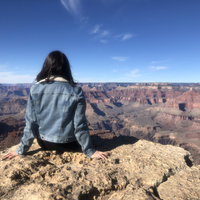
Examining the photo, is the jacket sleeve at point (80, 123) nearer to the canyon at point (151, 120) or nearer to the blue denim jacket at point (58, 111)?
the blue denim jacket at point (58, 111)

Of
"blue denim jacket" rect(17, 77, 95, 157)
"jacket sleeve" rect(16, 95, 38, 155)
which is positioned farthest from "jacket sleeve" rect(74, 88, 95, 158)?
"jacket sleeve" rect(16, 95, 38, 155)

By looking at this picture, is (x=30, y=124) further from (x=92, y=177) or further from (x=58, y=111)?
(x=92, y=177)

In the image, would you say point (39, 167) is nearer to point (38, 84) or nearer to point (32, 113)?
point (32, 113)

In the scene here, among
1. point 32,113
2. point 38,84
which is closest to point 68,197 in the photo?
point 32,113

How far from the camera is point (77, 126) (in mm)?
2029

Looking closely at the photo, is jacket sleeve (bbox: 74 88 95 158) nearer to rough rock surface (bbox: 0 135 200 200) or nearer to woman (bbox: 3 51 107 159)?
woman (bbox: 3 51 107 159)

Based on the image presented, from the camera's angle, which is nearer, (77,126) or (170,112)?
(77,126)

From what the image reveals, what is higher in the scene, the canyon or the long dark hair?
the long dark hair

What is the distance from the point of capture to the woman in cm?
201

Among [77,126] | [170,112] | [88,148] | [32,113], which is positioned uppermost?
[32,113]

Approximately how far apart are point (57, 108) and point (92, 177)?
1095 mm

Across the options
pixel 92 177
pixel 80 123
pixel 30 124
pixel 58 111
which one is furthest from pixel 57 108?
pixel 92 177

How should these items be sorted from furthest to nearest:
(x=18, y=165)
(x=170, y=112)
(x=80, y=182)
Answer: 1. (x=170, y=112)
2. (x=18, y=165)
3. (x=80, y=182)

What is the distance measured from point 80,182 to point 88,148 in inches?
23.4
